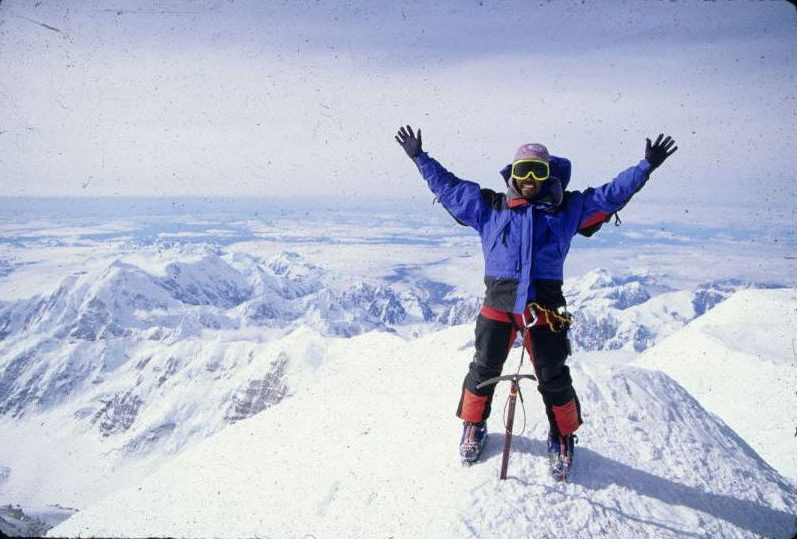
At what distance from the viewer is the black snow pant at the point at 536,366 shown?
537cm

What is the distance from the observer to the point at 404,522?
509cm

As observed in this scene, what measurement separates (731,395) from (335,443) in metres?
17.4

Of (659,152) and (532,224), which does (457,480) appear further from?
(659,152)

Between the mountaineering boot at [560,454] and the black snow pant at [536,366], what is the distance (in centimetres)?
11

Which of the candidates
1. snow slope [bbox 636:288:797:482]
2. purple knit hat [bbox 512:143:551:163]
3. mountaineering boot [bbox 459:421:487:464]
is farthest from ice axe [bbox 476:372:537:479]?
snow slope [bbox 636:288:797:482]

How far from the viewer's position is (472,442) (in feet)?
18.9

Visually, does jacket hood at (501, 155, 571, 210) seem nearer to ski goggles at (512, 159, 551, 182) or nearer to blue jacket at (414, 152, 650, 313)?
blue jacket at (414, 152, 650, 313)

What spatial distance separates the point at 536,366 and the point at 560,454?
1194 millimetres

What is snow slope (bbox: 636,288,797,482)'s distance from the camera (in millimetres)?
13656

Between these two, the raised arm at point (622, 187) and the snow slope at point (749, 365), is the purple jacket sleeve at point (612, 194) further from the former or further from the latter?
the snow slope at point (749, 365)

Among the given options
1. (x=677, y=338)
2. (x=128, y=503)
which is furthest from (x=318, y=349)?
(x=128, y=503)

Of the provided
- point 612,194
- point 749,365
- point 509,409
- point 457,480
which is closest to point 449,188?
point 612,194

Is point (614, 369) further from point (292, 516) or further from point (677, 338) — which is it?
point (677, 338)

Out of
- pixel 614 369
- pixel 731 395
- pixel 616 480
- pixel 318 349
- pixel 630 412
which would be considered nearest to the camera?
pixel 616 480
